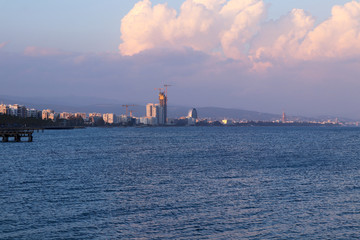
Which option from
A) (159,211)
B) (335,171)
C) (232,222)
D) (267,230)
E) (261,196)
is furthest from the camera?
(335,171)

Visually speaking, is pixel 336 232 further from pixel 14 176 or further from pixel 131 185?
pixel 14 176

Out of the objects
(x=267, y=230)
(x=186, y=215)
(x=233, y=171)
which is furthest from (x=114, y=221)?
(x=233, y=171)

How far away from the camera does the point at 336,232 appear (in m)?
24.2

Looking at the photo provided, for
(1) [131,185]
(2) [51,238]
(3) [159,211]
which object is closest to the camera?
(2) [51,238]

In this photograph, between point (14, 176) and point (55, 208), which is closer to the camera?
point (55, 208)

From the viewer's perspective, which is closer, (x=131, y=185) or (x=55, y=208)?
(x=55, y=208)

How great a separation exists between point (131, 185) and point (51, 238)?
1800cm

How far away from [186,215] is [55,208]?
8.71 metres

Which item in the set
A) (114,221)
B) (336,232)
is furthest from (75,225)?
(336,232)

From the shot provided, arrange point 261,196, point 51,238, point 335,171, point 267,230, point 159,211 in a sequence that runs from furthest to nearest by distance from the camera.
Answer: point 335,171 → point 261,196 → point 159,211 → point 267,230 → point 51,238

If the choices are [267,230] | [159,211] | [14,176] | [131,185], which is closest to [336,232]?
[267,230]

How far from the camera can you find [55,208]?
29.8 metres

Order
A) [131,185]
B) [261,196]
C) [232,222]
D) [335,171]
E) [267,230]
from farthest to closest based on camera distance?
[335,171] < [131,185] < [261,196] < [232,222] < [267,230]

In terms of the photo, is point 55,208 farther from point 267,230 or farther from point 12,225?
point 267,230
